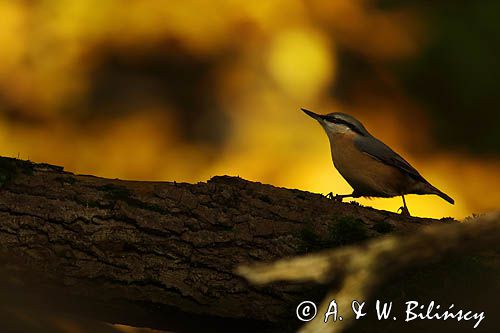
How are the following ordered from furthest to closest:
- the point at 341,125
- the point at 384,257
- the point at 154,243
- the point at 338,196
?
the point at 341,125 < the point at 338,196 < the point at 154,243 < the point at 384,257

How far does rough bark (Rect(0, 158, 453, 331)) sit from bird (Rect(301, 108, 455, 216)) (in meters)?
1.29

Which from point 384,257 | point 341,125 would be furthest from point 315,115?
point 384,257

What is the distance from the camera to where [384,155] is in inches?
198

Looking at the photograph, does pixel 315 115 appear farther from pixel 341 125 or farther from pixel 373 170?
pixel 373 170

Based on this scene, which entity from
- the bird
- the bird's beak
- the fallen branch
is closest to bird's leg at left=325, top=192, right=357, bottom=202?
the bird

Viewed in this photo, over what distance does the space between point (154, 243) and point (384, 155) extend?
2.12 meters

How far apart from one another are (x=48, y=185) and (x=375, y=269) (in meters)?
2.18

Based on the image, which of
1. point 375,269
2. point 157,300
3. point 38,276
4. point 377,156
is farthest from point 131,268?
point 377,156

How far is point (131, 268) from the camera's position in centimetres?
333

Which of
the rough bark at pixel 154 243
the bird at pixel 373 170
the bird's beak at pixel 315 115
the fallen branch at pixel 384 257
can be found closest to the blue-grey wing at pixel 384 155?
the bird at pixel 373 170

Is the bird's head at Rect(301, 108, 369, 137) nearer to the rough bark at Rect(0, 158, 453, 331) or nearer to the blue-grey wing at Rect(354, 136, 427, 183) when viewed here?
the blue-grey wing at Rect(354, 136, 427, 183)

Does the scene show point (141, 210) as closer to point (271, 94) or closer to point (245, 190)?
point (245, 190)

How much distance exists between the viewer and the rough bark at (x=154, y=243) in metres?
3.32

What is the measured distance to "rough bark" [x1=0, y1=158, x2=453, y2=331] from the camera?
3.32 metres
